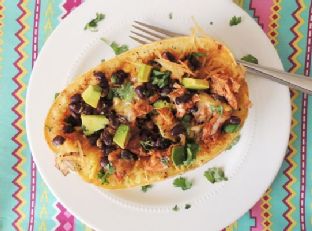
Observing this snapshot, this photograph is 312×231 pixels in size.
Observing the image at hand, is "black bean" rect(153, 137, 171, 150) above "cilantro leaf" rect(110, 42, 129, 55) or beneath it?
beneath

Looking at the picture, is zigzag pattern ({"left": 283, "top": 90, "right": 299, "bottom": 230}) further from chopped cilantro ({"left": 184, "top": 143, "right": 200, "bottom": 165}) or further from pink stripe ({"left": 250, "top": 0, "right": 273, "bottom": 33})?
chopped cilantro ({"left": 184, "top": 143, "right": 200, "bottom": 165})

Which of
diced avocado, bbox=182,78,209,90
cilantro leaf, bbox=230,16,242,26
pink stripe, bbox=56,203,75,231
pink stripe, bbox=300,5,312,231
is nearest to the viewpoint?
diced avocado, bbox=182,78,209,90

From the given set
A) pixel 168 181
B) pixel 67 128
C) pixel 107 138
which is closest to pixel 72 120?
pixel 67 128

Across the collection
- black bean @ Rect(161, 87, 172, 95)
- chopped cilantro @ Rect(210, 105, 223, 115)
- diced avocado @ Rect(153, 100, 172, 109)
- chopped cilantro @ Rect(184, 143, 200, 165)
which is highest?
black bean @ Rect(161, 87, 172, 95)

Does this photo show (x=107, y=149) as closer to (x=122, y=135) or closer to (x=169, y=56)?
(x=122, y=135)

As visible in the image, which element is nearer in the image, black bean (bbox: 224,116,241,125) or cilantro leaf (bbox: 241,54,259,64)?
black bean (bbox: 224,116,241,125)

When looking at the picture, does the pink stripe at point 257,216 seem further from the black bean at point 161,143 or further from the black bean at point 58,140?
the black bean at point 58,140

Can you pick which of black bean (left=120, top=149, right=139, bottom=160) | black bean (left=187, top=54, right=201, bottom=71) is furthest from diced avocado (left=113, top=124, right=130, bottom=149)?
black bean (left=187, top=54, right=201, bottom=71)
